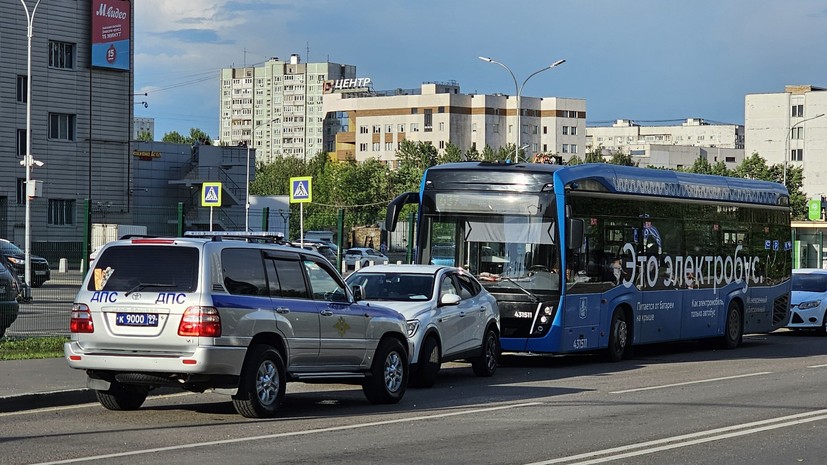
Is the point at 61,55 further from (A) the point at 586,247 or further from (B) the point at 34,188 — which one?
(A) the point at 586,247

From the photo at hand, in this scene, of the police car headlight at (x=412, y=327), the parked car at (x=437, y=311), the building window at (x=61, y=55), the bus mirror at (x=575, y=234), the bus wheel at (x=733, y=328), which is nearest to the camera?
the police car headlight at (x=412, y=327)

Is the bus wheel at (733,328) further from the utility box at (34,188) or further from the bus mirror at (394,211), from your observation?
the utility box at (34,188)

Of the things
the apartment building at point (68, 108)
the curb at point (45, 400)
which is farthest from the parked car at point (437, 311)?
the apartment building at point (68, 108)

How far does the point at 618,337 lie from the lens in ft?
72.1

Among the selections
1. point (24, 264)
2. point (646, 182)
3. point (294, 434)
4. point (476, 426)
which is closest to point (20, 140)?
point (24, 264)

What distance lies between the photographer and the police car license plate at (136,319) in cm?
1215

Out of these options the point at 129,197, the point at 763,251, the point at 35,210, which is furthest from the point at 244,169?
the point at 763,251

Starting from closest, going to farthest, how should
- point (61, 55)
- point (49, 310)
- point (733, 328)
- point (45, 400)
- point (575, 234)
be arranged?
point (45, 400) → point (575, 234) → point (49, 310) → point (733, 328) → point (61, 55)

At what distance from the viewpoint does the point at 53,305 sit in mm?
24438

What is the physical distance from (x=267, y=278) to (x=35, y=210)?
54712 mm

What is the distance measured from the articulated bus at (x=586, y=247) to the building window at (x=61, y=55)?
1953 inches

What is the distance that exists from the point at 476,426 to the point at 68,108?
196 feet

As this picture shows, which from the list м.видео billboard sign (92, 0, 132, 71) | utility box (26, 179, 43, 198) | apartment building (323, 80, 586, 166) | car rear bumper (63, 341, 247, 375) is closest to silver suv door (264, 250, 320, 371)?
car rear bumper (63, 341, 247, 375)

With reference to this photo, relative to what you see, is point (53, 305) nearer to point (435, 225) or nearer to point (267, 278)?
point (435, 225)
